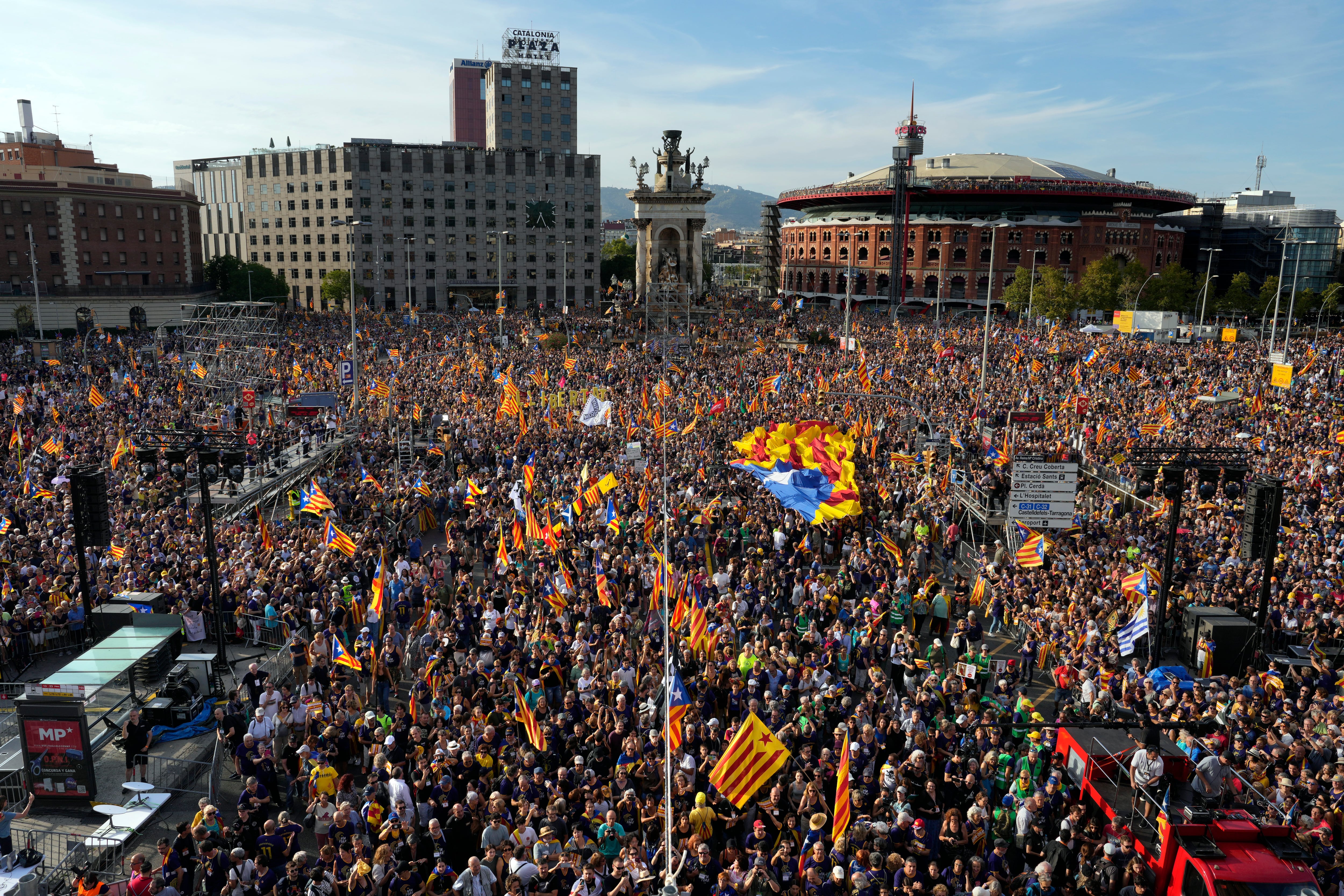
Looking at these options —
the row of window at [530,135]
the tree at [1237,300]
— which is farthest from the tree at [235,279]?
the tree at [1237,300]

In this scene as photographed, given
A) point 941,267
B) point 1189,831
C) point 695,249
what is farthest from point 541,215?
point 1189,831

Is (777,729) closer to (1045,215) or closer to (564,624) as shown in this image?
(564,624)

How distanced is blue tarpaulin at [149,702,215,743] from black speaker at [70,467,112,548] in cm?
409

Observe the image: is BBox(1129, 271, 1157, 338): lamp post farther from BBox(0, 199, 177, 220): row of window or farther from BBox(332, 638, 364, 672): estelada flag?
BBox(0, 199, 177, 220): row of window

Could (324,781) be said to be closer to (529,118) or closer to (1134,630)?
(1134,630)

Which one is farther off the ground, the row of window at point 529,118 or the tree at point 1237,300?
the row of window at point 529,118

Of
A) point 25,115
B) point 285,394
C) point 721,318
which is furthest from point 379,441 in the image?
point 25,115

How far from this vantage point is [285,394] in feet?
130

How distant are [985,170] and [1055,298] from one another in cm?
4857

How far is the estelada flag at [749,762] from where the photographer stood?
11219 millimetres

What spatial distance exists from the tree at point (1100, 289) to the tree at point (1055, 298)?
50 centimetres

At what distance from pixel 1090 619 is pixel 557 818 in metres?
11.5

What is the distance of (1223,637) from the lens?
17.5m

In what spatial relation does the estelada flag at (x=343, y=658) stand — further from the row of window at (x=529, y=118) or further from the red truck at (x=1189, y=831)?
the row of window at (x=529, y=118)
